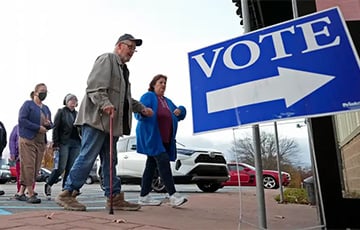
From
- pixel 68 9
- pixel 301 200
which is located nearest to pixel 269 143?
pixel 301 200

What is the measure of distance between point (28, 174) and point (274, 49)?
11.5ft

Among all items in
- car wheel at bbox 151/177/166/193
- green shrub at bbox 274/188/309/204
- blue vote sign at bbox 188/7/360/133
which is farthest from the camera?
car wheel at bbox 151/177/166/193

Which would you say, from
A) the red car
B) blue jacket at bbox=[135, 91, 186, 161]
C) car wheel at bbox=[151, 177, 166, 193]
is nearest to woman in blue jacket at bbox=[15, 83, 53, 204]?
blue jacket at bbox=[135, 91, 186, 161]

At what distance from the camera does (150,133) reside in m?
3.82

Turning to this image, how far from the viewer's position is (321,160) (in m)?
2.37

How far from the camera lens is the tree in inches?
86.9

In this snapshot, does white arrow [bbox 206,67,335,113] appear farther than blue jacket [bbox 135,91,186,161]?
No

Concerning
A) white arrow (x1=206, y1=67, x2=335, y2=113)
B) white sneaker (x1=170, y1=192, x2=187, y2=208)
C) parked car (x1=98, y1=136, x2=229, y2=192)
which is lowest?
white sneaker (x1=170, y1=192, x2=187, y2=208)

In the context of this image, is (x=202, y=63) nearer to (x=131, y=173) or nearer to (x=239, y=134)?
(x=239, y=134)

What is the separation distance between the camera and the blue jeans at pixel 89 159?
3189 mm

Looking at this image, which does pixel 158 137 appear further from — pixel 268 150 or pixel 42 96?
pixel 42 96

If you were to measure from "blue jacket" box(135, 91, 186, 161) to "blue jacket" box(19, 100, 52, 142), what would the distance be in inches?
54.5

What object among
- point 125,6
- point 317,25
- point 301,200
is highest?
point 125,6

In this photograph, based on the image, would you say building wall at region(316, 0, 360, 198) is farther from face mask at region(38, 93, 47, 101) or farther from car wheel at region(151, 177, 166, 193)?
car wheel at region(151, 177, 166, 193)
